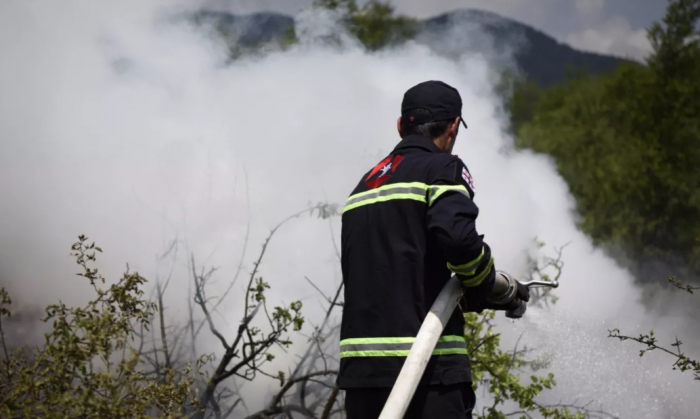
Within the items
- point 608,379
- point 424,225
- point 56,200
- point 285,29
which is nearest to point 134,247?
point 56,200

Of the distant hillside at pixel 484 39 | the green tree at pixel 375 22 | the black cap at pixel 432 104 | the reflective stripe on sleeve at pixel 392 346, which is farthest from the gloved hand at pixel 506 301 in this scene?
the green tree at pixel 375 22

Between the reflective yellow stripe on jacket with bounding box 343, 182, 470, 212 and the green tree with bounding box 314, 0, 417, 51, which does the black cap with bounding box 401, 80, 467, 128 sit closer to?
the reflective yellow stripe on jacket with bounding box 343, 182, 470, 212

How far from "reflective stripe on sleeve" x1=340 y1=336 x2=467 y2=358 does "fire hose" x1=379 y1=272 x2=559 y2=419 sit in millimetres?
70

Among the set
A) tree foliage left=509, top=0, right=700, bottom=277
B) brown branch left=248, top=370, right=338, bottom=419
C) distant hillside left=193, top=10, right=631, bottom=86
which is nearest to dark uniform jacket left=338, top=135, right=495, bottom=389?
brown branch left=248, top=370, right=338, bottom=419

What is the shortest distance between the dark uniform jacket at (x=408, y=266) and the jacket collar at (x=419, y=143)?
0.17 feet

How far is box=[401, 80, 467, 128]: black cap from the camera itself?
2820 mm

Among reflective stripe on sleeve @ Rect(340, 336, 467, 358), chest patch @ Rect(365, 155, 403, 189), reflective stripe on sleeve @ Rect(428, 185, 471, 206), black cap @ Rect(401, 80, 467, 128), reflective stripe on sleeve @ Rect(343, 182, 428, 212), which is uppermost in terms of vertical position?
black cap @ Rect(401, 80, 467, 128)

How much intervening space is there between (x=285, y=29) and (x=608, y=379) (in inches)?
117

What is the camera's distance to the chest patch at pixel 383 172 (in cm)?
271

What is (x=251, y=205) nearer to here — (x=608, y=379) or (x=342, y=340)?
(x=342, y=340)

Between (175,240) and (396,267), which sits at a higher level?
(175,240)

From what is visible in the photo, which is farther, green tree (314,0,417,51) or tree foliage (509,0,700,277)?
tree foliage (509,0,700,277)

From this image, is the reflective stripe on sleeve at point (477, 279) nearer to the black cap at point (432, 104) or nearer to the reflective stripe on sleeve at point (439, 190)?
the reflective stripe on sleeve at point (439, 190)

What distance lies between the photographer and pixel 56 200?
447cm
